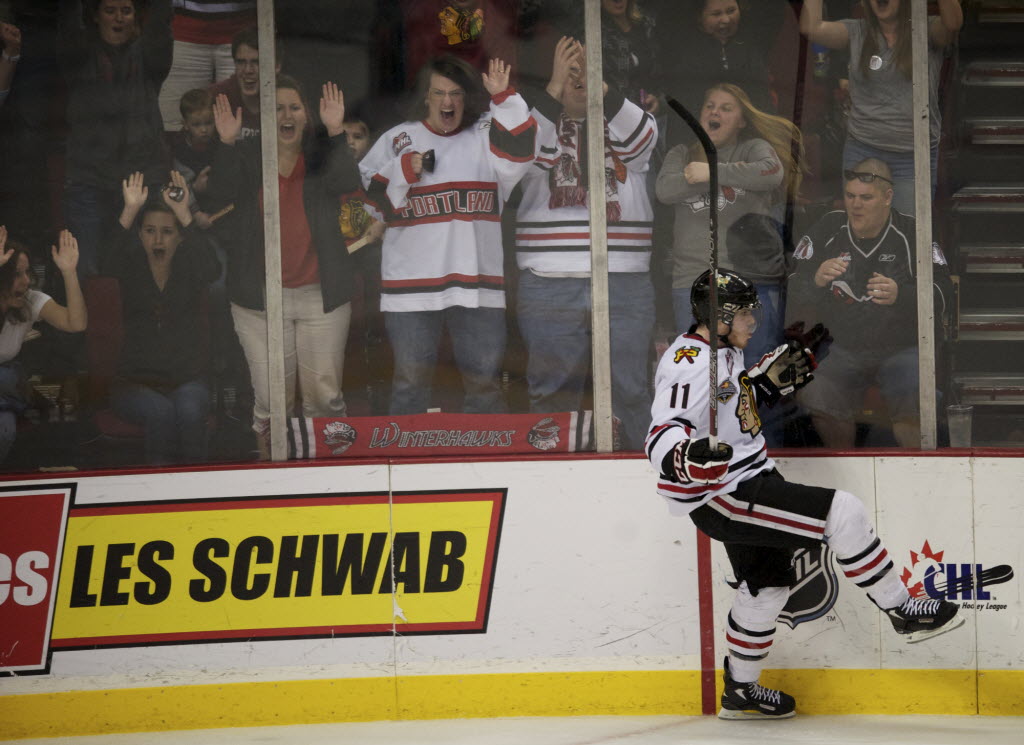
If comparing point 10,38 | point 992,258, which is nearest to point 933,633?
point 992,258

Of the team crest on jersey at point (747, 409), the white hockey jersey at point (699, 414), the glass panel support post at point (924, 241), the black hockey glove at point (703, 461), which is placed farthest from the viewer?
the glass panel support post at point (924, 241)

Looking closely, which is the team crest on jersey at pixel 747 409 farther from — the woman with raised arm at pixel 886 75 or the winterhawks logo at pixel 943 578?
the woman with raised arm at pixel 886 75

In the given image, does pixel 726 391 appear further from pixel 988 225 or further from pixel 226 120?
pixel 226 120

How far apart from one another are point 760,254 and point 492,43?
120cm

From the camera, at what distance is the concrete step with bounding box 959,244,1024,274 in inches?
166

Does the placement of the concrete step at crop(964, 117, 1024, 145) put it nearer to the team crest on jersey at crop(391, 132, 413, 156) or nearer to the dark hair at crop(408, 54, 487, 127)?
the dark hair at crop(408, 54, 487, 127)

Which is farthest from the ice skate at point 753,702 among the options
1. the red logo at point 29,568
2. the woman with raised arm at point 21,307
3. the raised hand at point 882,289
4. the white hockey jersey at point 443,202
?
the woman with raised arm at point 21,307

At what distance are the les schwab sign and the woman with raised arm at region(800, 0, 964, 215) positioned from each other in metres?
1.74

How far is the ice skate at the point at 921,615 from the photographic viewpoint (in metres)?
3.65

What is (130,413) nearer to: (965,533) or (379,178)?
(379,178)

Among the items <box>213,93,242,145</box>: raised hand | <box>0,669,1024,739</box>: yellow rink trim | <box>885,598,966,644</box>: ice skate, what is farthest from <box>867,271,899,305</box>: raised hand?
<box>213,93,242,145</box>: raised hand

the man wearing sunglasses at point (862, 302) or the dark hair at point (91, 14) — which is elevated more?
the dark hair at point (91, 14)

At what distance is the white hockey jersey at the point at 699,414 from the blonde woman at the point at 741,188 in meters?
0.52

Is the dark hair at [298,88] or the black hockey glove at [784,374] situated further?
the dark hair at [298,88]
